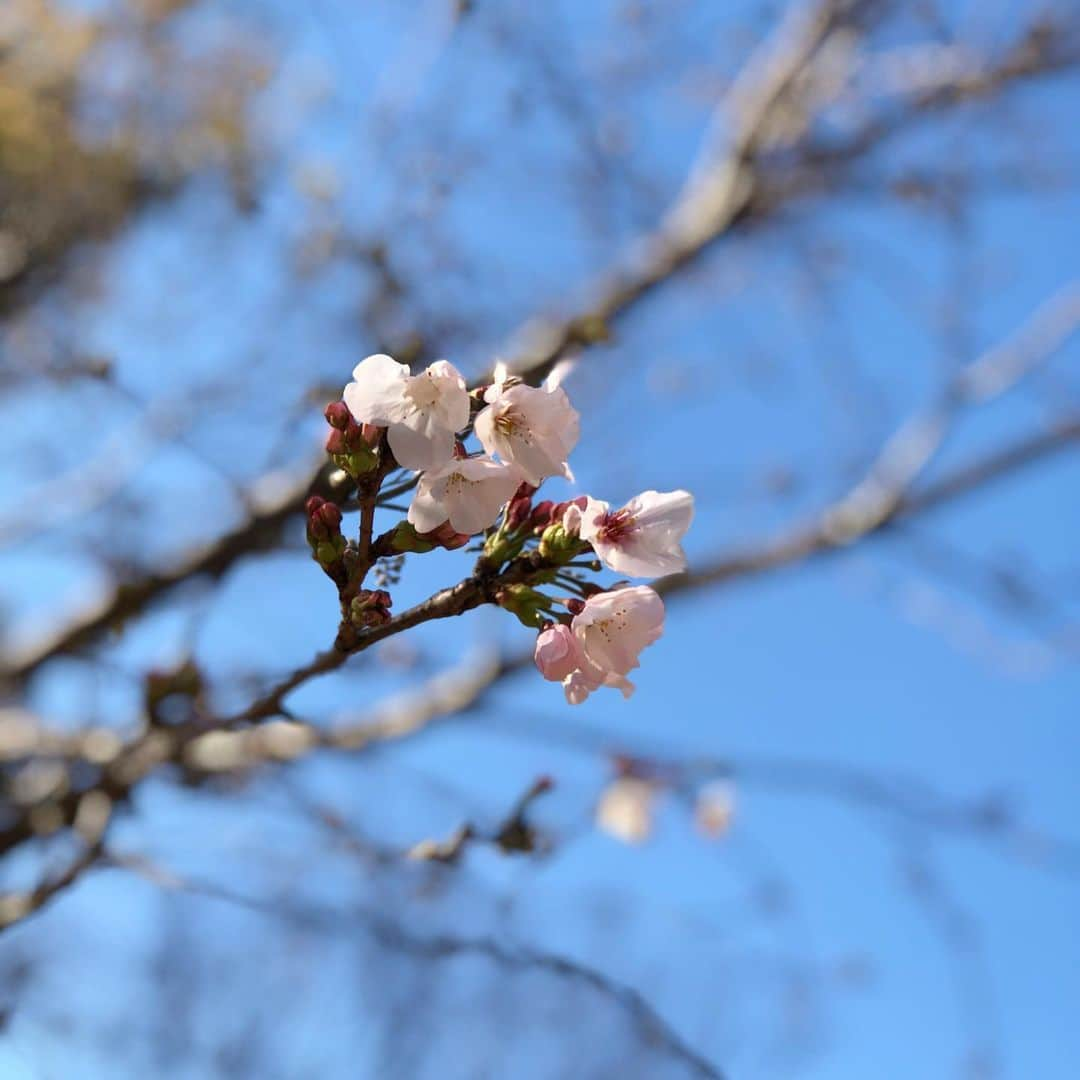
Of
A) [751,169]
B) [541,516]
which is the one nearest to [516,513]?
[541,516]

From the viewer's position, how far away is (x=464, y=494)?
0.77 metres

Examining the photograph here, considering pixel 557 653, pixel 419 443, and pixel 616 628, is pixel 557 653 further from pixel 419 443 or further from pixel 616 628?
pixel 419 443

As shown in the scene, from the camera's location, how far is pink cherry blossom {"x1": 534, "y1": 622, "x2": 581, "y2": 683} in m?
0.80

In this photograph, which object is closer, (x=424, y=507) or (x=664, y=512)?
(x=424, y=507)

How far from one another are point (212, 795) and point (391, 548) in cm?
207

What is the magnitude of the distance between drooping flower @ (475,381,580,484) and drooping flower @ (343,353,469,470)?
43mm

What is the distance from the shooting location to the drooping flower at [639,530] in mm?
801

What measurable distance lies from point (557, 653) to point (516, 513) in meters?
0.13

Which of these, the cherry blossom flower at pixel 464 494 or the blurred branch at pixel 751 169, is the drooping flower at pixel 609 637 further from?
the blurred branch at pixel 751 169

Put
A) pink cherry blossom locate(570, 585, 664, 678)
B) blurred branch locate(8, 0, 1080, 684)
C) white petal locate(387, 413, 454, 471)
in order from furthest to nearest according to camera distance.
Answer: blurred branch locate(8, 0, 1080, 684) → pink cherry blossom locate(570, 585, 664, 678) → white petal locate(387, 413, 454, 471)

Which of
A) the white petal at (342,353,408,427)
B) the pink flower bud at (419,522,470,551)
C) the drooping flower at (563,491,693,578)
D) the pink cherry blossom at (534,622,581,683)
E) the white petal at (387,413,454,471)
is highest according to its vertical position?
the white petal at (342,353,408,427)

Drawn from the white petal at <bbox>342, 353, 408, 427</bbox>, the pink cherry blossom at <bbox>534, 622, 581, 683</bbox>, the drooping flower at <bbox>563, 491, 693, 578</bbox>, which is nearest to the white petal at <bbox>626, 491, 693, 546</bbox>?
the drooping flower at <bbox>563, 491, 693, 578</bbox>

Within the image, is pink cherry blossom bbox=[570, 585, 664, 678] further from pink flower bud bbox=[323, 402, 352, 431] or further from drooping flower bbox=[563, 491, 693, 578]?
pink flower bud bbox=[323, 402, 352, 431]

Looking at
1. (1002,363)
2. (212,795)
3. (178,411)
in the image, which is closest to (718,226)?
(1002,363)
